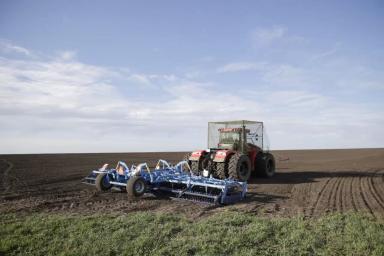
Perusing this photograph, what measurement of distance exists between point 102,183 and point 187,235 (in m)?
5.82

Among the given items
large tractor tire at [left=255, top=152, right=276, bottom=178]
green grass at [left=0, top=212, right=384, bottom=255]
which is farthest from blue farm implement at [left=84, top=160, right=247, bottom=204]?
large tractor tire at [left=255, top=152, right=276, bottom=178]

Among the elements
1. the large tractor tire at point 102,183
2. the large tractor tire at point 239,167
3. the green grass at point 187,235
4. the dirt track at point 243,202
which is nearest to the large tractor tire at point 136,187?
the dirt track at point 243,202

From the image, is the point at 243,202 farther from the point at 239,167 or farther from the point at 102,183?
the point at 102,183

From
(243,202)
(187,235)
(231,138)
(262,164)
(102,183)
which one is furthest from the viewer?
(262,164)

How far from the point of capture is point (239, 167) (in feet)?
41.2

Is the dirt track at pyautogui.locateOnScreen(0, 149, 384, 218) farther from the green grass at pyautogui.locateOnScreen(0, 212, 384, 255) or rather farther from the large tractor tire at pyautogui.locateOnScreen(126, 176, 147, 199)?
the green grass at pyautogui.locateOnScreen(0, 212, 384, 255)

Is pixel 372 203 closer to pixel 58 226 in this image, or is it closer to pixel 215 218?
pixel 215 218

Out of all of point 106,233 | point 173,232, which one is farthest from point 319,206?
point 106,233

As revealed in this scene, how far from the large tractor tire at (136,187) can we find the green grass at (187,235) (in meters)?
2.40

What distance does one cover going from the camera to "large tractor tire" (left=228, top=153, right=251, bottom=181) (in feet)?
40.3

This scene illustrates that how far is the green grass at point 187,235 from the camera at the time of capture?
5535 mm

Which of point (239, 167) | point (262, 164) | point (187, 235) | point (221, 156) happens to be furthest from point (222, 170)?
point (187, 235)

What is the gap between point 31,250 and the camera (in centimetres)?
556

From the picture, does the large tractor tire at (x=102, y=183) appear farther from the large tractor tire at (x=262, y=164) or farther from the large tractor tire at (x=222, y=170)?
the large tractor tire at (x=262, y=164)
